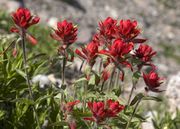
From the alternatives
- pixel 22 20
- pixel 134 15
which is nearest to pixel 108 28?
pixel 22 20

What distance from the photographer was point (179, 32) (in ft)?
62.0

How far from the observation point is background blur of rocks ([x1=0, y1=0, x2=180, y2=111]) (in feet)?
48.6

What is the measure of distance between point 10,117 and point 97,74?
4.25 ft

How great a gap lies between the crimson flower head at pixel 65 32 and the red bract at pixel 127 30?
37 centimetres

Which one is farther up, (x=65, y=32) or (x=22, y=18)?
(x=22, y=18)

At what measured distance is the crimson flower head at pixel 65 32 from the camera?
149 inches

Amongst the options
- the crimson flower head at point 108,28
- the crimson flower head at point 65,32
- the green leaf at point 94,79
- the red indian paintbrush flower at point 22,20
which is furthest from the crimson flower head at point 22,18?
the green leaf at point 94,79

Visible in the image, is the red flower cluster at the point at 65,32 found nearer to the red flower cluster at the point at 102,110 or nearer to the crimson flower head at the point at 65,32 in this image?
the crimson flower head at the point at 65,32

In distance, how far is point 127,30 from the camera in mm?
3816

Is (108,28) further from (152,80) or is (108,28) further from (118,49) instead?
(152,80)

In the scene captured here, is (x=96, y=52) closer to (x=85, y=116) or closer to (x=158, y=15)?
(x=85, y=116)

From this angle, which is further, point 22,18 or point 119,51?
point 22,18

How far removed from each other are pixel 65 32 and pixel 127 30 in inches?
19.9

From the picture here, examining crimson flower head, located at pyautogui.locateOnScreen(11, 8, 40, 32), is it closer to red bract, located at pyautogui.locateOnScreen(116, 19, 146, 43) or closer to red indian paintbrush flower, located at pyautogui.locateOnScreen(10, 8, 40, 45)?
red indian paintbrush flower, located at pyautogui.locateOnScreen(10, 8, 40, 45)
